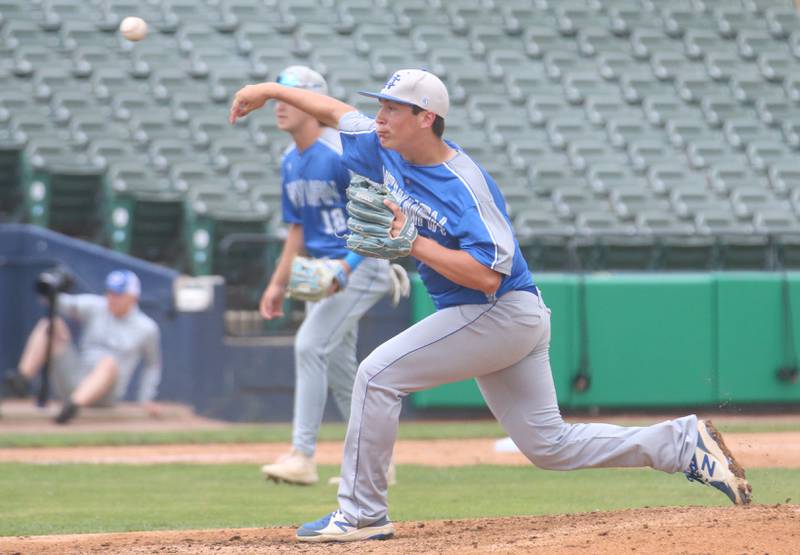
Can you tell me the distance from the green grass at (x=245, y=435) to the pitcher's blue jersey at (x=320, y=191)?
3162mm

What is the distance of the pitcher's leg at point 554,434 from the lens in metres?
4.88

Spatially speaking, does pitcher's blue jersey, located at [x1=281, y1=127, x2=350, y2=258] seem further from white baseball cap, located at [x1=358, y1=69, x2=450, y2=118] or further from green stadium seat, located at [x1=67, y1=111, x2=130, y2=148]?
green stadium seat, located at [x1=67, y1=111, x2=130, y2=148]

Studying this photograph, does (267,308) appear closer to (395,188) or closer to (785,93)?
(395,188)

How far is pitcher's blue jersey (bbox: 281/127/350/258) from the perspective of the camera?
22.6 ft

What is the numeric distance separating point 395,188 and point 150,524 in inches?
85.0

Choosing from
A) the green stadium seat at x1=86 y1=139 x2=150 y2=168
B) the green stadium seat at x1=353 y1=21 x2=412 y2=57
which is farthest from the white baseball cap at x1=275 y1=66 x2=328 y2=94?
the green stadium seat at x1=353 y1=21 x2=412 y2=57

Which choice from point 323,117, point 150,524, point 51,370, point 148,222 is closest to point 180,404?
point 51,370

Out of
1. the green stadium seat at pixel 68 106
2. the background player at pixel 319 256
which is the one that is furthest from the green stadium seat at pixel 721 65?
the background player at pixel 319 256

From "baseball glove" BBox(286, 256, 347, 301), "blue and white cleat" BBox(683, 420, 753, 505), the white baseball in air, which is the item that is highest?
the white baseball in air

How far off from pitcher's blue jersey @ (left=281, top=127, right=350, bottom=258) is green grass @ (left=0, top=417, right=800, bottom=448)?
3.16 meters

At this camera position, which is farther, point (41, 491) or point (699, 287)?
point (699, 287)

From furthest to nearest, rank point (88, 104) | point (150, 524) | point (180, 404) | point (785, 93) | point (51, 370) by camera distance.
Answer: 1. point (785, 93)
2. point (88, 104)
3. point (180, 404)
4. point (51, 370)
5. point (150, 524)

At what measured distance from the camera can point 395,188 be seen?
15.8 ft

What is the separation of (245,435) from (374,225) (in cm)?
569
